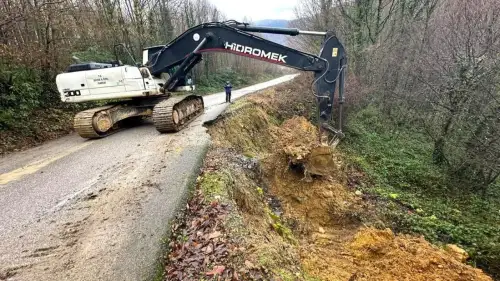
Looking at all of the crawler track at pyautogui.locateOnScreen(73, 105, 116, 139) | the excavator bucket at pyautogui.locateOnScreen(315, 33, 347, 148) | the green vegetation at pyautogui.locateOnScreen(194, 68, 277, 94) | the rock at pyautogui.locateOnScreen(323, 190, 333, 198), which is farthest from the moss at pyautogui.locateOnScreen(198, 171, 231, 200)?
the green vegetation at pyautogui.locateOnScreen(194, 68, 277, 94)

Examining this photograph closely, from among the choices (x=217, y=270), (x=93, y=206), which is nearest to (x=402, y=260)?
(x=217, y=270)

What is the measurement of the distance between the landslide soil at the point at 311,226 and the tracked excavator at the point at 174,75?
1414mm

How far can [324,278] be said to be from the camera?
454 cm

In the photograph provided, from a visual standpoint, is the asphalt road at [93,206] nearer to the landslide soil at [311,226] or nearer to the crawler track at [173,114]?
the crawler track at [173,114]

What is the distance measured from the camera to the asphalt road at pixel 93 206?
3.43 meters

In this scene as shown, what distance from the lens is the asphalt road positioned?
343cm

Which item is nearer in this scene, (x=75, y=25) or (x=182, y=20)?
(x=75, y=25)

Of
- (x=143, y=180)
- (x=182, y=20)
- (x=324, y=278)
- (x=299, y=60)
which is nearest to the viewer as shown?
(x=324, y=278)

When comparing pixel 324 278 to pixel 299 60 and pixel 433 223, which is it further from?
pixel 299 60

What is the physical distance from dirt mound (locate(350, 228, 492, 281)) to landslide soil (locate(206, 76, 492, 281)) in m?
0.01

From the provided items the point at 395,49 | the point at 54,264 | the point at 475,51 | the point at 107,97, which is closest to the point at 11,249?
the point at 54,264

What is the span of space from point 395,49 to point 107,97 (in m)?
16.3

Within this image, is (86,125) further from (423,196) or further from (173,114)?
(423,196)

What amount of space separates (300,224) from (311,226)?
35 centimetres
